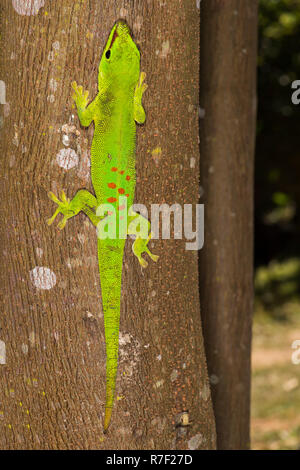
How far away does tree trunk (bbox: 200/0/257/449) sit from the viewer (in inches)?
136

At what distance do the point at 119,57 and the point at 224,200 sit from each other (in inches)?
52.2

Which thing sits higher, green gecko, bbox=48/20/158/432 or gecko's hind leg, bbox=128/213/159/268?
green gecko, bbox=48/20/158/432

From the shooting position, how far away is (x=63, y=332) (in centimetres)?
250

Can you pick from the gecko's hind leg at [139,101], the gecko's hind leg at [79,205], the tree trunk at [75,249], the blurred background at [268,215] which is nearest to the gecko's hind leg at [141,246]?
the tree trunk at [75,249]

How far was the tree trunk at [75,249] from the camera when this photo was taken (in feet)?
8.03

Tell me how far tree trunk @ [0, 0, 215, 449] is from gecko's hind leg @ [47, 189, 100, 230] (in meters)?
0.03

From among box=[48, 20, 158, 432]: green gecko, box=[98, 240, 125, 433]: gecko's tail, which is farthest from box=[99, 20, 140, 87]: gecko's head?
box=[98, 240, 125, 433]: gecko's tail

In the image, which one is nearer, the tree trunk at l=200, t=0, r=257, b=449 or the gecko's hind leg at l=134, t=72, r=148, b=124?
the gecko's hind leg at l=134, t=72, r=148, b=124

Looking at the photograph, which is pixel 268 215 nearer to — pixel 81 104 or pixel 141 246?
Answer: pixel 141 246

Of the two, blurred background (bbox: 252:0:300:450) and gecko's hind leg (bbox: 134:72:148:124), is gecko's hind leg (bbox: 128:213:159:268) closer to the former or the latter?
gecko's hind leg (bbox: 134:72:148:124)
